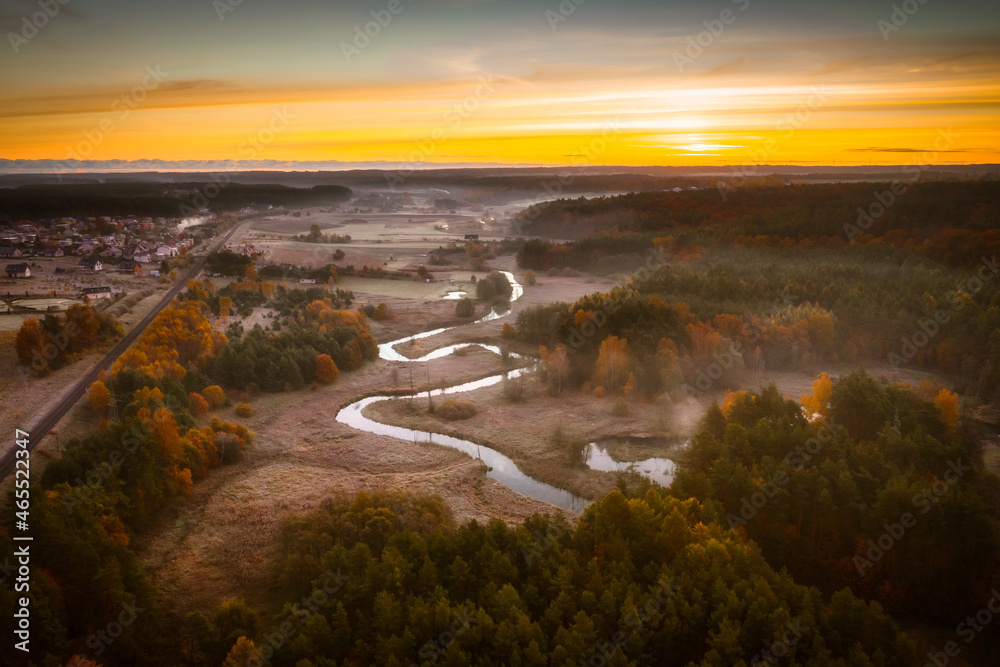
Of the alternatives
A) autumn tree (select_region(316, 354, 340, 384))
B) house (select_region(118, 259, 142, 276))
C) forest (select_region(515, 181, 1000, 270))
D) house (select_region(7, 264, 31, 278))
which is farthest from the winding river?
forest (select_region(515, 181, 1000, 270))

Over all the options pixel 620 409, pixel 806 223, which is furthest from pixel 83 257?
pixel 806 223

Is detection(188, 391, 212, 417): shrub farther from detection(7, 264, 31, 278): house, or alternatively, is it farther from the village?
detection(7, 264, 31, 278): house

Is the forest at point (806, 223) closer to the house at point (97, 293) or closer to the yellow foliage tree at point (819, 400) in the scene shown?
the yellow foliage tree at point (819, 400)

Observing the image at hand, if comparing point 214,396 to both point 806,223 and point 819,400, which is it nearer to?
point 819,400

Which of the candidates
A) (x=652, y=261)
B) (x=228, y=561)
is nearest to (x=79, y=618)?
(x=228, y=561)

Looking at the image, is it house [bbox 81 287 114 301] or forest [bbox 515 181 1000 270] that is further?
forest [bbox 515 181 1000 270]
